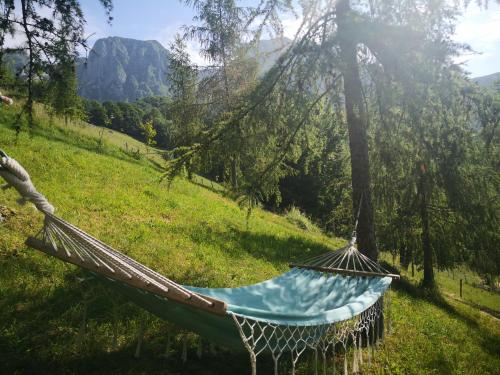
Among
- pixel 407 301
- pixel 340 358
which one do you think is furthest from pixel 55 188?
pixel 407 301

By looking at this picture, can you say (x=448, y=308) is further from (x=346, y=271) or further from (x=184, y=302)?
(x=184, y=302)

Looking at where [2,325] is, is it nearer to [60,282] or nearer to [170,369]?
[60,282]

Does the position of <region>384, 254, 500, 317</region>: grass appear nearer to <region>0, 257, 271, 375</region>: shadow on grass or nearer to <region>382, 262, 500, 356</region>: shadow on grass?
<region>382, 262, 500, 356</region>: shadow on grass

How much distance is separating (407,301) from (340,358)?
435 centimetres

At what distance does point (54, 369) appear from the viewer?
11.2 feet

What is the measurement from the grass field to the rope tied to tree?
1.06 m

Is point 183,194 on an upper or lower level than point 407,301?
upper

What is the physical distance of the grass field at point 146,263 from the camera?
382 cm

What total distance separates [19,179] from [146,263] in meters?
3.60

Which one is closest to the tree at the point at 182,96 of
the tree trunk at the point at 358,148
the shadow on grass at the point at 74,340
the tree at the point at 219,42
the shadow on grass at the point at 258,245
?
the tree at the point at 219,42

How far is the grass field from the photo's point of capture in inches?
150

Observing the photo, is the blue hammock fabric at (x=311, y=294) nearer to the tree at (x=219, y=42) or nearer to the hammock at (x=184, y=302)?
the hammock at (x=184, y=302)

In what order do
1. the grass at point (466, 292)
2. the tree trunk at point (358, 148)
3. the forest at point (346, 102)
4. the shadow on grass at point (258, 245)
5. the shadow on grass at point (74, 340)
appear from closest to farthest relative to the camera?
the shadow on grass at point (74, 340) → the forest at point (346, 102) → the tree trunk at point (358, 148) → the shadow on grass at point (258, 245) → the grass at point (466, 292)

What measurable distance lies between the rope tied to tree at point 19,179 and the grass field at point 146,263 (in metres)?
1.06
